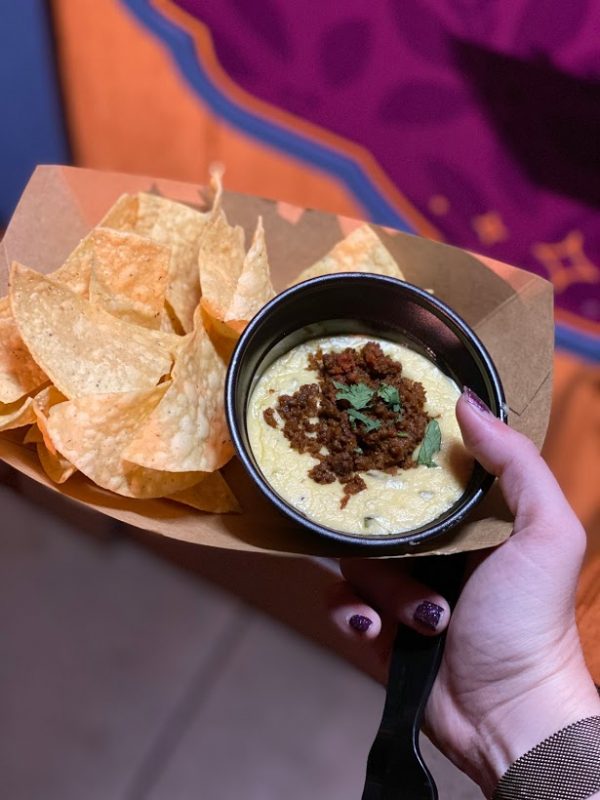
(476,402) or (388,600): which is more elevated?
(476,402)

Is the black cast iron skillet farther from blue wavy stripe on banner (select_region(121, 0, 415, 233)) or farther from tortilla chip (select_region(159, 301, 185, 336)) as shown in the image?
blue wavy stripe on banner (select_region(121, 0, 415, 233))

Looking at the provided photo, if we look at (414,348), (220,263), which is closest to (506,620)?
(414,348)

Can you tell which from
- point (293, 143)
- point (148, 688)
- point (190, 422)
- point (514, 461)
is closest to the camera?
point (514, 461)

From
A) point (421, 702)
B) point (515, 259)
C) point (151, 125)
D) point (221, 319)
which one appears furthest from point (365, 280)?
point (151, 125)

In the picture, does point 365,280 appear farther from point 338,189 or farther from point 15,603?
point 15,603

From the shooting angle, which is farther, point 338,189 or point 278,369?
point 338,189

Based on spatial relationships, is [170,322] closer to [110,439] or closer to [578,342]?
[110,439]
